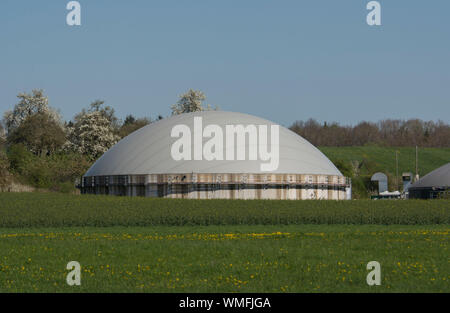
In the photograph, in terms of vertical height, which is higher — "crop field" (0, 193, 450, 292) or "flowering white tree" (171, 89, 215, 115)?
"flowering white tree" (171, 89, 215, 115)

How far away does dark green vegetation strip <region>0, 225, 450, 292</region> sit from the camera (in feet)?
55.9

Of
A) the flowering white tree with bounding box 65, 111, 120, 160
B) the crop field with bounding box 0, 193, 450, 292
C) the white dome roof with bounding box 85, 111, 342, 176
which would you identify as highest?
the flowering white tree with bounding box 65, 111, 120, 160

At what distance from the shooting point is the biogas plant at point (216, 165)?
194 feet

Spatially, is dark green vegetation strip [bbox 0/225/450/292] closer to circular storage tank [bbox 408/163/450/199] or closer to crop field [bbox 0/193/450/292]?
crop field [bbox 0/193/450/292]

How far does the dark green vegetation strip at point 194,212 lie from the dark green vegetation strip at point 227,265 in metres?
14.3

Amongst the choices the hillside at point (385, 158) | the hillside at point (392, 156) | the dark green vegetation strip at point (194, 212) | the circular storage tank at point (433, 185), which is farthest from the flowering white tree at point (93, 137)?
the hillside at point (392, 156)

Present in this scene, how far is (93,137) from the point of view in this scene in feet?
318

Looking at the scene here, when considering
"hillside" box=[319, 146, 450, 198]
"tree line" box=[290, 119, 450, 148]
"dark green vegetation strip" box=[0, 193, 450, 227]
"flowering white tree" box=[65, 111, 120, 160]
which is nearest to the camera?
"dark green vegetation strip" box=[0, 193, 450, 227]

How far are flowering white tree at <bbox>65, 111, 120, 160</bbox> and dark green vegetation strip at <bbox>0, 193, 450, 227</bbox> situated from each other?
45258mm

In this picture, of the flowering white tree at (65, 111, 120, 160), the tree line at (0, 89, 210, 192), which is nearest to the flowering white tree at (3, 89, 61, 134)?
the tree line at (0, 89, 210, 192)

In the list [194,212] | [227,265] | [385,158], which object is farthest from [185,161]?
[385,158]

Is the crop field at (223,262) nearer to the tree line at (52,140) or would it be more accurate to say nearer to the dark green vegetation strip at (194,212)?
the dark green vegetation strip at (194,212)

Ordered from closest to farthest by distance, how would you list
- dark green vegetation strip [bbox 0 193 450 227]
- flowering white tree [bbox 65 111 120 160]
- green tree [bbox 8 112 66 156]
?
dark green vegetation strip [bbox 0 193 450 227], flowering white tree [bbox 65 111 120 160], green tree [bbox 8 112 66 156]
